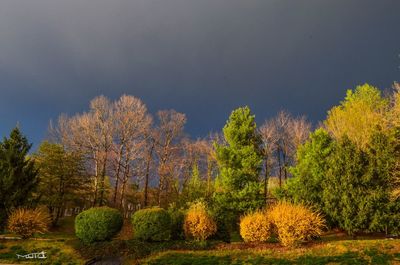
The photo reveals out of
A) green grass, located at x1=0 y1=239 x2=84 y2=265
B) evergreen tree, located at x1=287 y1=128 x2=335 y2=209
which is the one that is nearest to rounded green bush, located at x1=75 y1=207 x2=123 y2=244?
green grass, located at x1=0 y1=239 x2=84 y2=265

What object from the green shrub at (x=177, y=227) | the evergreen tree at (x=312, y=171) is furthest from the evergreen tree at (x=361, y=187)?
the green shrub at (x=177, y=227)

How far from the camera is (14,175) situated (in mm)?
22625

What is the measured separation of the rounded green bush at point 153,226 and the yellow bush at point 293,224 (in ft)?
19.5

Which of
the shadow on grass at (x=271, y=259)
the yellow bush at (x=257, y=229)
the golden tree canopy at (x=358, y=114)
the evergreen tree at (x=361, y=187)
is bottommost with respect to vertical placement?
the shadow on grass at (x=271, y=259)

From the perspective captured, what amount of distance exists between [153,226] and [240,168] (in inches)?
436

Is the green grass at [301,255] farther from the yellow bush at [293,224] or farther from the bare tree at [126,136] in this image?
the bare tree at [126,136]

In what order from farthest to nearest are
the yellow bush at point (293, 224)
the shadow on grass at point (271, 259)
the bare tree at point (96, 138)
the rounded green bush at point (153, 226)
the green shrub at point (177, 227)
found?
the bare tree at point (96, 138) → the green shrub at point (177, 227) → the rounded green bush at point (153, 226) → the yellow bush at point (293, 224) → the shadow on grass at point (271, 259)

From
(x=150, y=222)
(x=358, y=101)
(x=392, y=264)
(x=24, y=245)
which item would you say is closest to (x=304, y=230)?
(x=392, y=264)

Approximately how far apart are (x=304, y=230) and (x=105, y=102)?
94.3 feet

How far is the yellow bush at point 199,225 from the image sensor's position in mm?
18609

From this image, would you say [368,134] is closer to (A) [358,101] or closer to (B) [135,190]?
(A) [358,101]

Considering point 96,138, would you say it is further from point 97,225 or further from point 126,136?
point 97,225

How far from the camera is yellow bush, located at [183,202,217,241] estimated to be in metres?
18.6

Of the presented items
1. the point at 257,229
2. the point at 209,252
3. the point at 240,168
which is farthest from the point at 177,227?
the point at 240,168
